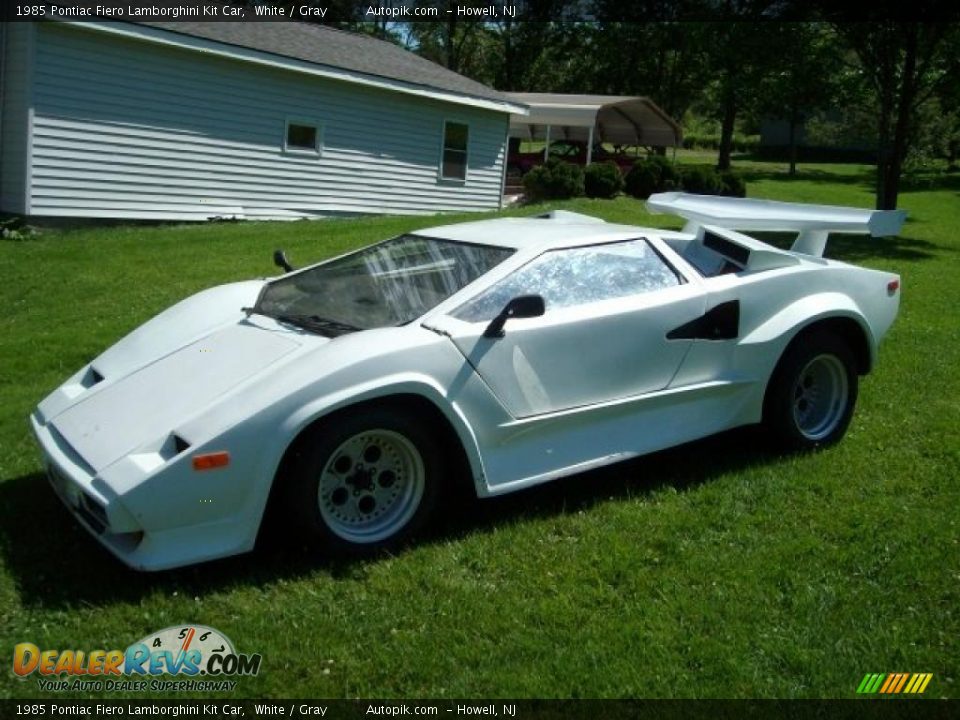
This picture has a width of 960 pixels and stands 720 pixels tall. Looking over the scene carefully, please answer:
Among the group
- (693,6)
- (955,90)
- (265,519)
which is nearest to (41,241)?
(265,519)

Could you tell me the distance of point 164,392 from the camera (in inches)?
155

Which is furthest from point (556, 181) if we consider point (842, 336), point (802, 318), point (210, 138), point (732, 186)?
point (802, 318)

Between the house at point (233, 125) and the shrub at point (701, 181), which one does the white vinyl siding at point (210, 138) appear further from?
the shrub at point (701, 181)

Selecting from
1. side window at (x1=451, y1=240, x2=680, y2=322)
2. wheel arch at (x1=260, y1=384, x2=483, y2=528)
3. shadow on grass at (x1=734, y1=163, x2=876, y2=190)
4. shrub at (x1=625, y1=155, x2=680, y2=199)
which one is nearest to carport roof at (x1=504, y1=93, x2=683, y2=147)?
shadow on grass at (x1=734, y1=163, x2=876, y2=190)

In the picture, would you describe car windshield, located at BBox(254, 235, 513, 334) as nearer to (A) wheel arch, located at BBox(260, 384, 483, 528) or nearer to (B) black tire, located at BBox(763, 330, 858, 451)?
(A) wheel arch, located at BBox(260, 384, 483, 528)

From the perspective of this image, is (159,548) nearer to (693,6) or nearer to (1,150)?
(1,150)

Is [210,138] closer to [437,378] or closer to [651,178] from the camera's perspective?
[651,178]

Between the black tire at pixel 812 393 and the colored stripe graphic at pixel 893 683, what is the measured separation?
203 cm

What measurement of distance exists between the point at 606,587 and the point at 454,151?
55.9 ft

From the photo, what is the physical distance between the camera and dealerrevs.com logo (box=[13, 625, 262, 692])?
3.04 meters

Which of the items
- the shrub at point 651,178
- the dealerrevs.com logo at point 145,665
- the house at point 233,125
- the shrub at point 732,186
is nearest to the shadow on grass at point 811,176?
the shrub at point 732,186

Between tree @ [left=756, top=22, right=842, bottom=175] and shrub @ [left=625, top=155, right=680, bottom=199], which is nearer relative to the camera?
tree @ [left=756, top=22, right=842, bottom=175]

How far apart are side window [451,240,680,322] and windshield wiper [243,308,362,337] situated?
1.63 feet

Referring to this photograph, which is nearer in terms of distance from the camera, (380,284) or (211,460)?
(211,460)
